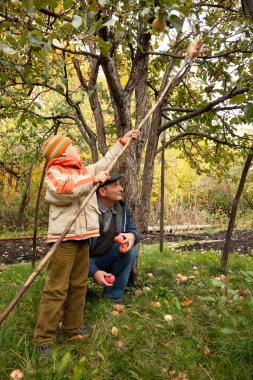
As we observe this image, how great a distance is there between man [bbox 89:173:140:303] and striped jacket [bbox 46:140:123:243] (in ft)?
2.12

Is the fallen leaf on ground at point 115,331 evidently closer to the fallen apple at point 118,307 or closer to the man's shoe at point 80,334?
the man's shoe at point 80,334

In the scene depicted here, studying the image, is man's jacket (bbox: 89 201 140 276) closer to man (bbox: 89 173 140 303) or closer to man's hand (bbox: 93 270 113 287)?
man (bbox: 89 173 140 303)

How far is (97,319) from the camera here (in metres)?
2.85

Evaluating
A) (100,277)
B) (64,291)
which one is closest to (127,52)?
(100,277)

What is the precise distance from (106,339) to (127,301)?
2.80ft

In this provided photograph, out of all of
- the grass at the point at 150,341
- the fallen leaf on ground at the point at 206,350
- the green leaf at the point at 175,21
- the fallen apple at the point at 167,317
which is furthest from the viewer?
the fallen apple at the point at 167,317

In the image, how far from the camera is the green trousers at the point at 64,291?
2391 mm

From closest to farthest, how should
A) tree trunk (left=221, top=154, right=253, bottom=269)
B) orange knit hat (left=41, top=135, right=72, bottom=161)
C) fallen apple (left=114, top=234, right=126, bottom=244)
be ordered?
orange knit hat (left=41, top=135, right=72, bottom=161) → fallen apple (left=114, top=234, right=126, bottom=244) → tree trunk (left=221, top=154, right=253, bottom=269)

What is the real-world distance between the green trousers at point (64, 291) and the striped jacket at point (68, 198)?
4.4 inches

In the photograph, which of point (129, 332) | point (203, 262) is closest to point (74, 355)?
point (129, 332)

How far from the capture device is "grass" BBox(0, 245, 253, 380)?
2.08 m

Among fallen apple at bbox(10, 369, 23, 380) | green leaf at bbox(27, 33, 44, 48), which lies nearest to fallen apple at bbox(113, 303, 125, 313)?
fallen apple at bbox(10, 369, 23, 380)

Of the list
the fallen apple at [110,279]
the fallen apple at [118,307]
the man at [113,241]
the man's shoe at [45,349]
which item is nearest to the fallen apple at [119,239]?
the man at [113,241]

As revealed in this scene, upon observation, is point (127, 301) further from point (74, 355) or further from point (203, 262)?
point (203, 262)
